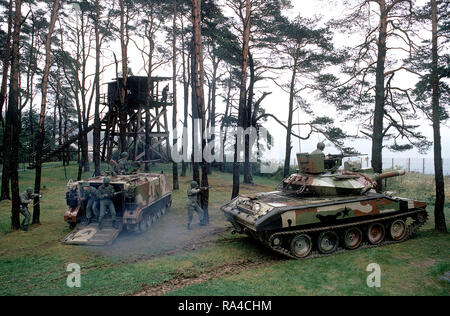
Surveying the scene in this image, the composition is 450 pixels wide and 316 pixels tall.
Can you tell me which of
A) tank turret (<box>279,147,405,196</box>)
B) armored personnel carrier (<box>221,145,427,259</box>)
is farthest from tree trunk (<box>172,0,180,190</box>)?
tank turret (<box>279,147,405,196</box>)

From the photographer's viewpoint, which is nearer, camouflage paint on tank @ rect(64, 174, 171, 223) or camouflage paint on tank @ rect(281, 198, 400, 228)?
camouflage paint on tank @ rect(281, 198, 400, 228)

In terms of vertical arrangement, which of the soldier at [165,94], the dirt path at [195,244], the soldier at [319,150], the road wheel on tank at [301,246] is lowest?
the dirt path at [195,244]

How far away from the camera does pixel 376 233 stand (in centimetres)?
890

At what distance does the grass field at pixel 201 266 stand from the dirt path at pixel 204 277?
0.02m

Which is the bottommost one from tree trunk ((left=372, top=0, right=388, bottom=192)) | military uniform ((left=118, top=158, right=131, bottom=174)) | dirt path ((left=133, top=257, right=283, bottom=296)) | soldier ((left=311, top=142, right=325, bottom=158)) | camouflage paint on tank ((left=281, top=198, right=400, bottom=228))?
dirt path ((left=133, top=257, right=283, bottom=296))

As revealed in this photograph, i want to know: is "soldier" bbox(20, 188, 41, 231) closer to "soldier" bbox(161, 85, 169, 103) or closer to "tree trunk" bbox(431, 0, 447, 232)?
"tree trunk" bbox(431, 0, 447, 232)

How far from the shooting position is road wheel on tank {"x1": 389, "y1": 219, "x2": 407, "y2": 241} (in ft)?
29.3

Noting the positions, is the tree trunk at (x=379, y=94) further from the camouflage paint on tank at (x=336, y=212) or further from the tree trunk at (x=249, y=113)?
the tree trunk at (x=249, y=113)

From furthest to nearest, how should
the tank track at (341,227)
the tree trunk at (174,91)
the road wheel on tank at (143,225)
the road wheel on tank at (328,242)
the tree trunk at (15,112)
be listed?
the tree trunk at (174,91), the road wheel on tank at (143,225), the tree trunk at (15,112), the road wheel on tank at (328,242), the tank track at (341,227)

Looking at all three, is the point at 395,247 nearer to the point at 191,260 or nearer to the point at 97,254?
the point at 191,260

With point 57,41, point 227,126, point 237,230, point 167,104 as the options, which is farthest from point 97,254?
point 227,126

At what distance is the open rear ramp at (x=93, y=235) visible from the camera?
8.58m

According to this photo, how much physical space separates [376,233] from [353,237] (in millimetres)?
942

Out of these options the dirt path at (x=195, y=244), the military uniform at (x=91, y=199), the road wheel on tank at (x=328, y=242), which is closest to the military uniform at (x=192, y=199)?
the dirt path at (x=195, y=244)
